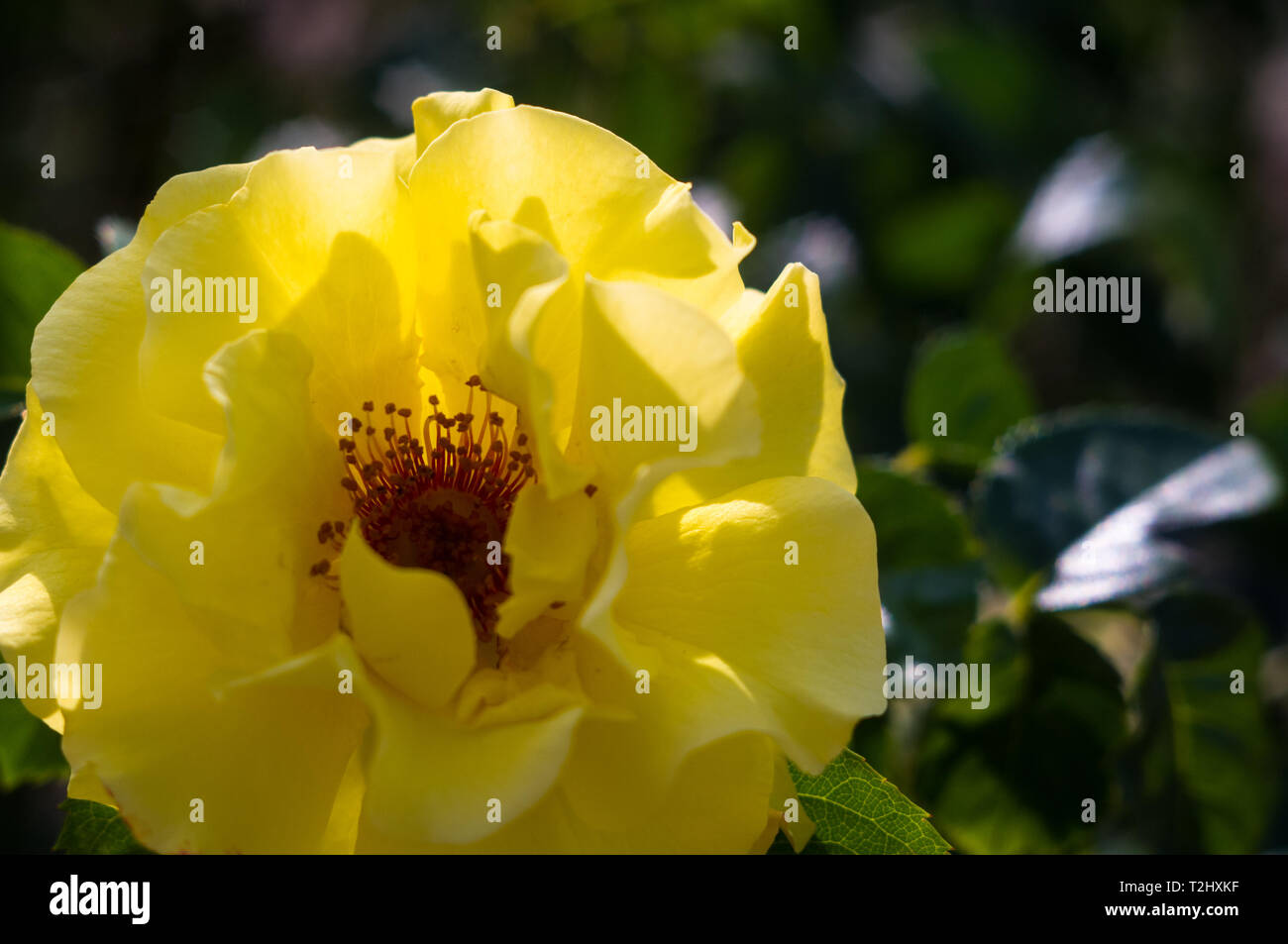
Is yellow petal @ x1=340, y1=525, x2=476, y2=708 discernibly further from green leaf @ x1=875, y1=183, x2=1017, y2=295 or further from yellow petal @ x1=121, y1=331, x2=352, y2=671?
green leaf @ x1=875, y1=183, x2=1017, y2=295

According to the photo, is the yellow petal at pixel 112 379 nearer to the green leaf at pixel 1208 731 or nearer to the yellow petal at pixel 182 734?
the yellow petal at pixel 182 734

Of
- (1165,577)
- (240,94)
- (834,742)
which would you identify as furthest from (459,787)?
(240,94)

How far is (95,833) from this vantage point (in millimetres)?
989

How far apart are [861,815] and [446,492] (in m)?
0.51

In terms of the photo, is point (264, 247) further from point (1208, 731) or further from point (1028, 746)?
point (1208, 731)

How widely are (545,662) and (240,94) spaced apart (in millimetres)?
2253

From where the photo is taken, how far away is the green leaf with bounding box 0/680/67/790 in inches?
44.2

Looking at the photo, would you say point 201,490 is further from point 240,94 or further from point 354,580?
point 240,94

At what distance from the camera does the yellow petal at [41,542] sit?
89 centimetres

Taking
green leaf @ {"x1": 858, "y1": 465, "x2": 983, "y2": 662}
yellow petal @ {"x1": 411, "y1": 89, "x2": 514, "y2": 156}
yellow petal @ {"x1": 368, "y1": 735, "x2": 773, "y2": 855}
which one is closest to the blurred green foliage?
green leaf @ {"x1": 858, "y1": 465, "x2": 983, "y2": 662}

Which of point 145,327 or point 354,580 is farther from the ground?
point 145,327

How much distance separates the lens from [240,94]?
9.16 ft

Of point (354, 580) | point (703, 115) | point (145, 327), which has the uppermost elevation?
point (703, 115)

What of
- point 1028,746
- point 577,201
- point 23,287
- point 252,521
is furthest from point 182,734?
point 1028,746
